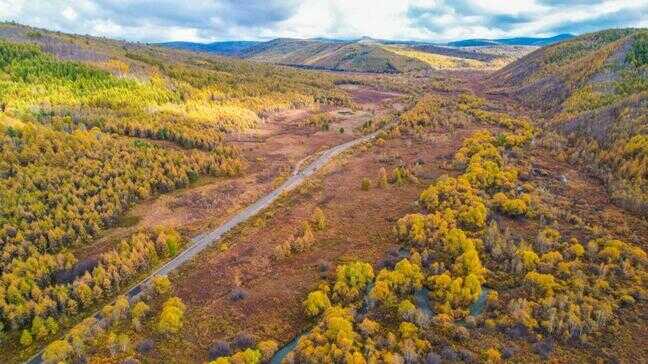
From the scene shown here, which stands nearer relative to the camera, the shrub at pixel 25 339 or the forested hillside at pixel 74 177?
the shrub at pixel 25 339

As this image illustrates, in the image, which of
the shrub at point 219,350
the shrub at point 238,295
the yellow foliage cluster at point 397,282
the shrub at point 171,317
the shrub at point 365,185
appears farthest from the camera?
the shrub at point 365,185

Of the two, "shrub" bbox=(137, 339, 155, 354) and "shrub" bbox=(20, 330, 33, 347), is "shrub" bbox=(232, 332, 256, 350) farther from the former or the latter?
"shrub" bbox=(20, 330, 33, 347)

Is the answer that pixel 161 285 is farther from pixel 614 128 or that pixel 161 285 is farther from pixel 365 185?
pixel 614 128

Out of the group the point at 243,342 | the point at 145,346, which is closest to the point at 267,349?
the point at 243,342

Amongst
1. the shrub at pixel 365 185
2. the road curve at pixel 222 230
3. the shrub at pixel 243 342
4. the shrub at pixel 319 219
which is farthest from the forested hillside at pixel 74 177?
the shrub at pixel 365 185

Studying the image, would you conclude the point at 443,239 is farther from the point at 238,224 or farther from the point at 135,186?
the point at 135,186

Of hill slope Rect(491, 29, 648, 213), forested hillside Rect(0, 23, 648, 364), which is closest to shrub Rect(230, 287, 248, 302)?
forested hillside Rect(0, 23, 648, 364)

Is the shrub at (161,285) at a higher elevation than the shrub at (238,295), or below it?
higher

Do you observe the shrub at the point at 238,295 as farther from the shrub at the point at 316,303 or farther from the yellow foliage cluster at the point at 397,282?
the yellow foliage cluster at the point at 397,282

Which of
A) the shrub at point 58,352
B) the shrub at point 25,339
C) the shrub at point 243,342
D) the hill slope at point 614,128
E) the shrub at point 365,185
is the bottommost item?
the shrub at point 243,342
